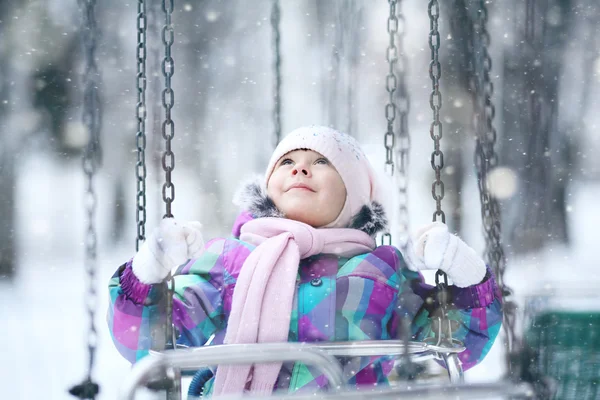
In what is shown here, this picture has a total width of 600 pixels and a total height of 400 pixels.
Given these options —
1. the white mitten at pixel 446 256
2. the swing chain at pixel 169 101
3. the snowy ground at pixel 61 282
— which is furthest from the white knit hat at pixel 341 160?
the snowy ground at pixel 61 282

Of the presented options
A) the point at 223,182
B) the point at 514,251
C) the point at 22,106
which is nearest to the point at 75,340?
the point at 223,182

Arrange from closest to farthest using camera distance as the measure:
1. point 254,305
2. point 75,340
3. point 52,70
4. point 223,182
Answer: point 254,305, point 75,340, point 223,182, point 52,70

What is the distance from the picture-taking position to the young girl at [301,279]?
1.43 metres

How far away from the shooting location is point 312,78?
15.3 ft

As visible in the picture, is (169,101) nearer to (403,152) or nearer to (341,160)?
(341,160)

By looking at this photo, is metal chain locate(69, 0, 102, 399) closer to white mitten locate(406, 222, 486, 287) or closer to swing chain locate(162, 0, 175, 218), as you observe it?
swing chain locate(162, 0, 175, 218)

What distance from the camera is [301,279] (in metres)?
1.58

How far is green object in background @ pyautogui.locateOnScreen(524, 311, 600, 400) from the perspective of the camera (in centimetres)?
248

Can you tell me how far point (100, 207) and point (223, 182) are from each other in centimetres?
190

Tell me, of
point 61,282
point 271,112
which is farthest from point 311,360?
point 61,282

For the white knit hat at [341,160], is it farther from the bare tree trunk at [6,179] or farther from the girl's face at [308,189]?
the bare tree trunk at [6,179]

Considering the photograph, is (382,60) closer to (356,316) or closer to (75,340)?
(75,340)

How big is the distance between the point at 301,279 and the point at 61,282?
5.06 metres

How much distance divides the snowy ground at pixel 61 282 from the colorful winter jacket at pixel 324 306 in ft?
4.87
